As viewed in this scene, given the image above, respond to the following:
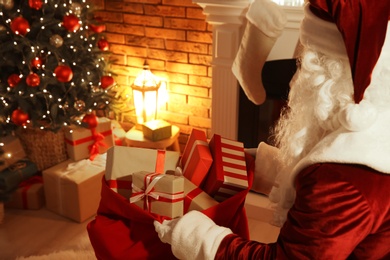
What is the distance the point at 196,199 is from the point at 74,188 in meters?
1.55

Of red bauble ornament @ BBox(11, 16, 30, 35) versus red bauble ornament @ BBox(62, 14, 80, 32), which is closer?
red bauble ornament @ BBox(11, 16, 30, 35)

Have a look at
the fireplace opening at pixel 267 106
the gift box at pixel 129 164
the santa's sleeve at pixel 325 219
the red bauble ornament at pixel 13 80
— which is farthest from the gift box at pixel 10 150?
the santa's sleeve at pixel 325 219

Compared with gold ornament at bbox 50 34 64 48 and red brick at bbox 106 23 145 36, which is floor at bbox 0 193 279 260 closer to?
gold ornament at bbox 50 34 64 48

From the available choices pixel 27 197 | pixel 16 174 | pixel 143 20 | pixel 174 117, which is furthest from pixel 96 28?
pixel 27 197

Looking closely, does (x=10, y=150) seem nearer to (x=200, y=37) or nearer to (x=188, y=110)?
(x=188, y=110)

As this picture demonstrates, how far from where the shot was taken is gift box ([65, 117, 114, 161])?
2914mm

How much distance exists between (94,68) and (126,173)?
1.76m

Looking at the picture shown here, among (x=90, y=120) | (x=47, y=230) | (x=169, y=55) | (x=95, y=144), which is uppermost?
(x=169, y=55)

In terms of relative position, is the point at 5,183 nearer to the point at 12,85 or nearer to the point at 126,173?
the point at 12,85

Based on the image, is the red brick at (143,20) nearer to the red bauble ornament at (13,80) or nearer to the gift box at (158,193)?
the red bauble ornament at (13,80)

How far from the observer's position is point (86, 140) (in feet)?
9.78

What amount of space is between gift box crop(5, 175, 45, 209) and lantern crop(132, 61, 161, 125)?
87 cm

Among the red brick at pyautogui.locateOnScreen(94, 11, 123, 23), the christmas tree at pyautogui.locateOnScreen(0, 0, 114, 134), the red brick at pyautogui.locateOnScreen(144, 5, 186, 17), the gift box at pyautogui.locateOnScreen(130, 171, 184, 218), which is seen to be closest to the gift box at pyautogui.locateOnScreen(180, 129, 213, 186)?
the gift box at pyautogui.locateOnScreen(130, 171, 184, 218)

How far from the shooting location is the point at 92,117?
114 inches
